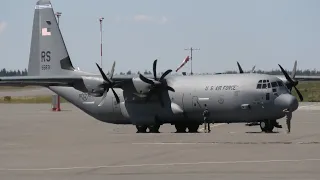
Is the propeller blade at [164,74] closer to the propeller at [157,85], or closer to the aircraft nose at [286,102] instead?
the propeller at [157,85]

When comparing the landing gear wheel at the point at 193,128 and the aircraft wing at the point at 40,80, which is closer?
the aircraft wing at the point at 40,80

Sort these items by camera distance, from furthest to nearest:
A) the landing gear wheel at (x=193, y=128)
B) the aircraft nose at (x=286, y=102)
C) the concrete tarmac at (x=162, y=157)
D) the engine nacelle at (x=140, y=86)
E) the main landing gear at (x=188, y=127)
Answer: the landing gear wheel at (x=193, y=128)
the main landing gear at (x=188, y=127)
the engine nacelle at (x=140, y=86)
the aircraft nose at (x=286, y=102)
the concrete tarmac at (x=162, y=157)

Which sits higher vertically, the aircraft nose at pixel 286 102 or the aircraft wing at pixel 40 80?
the aircraft wing at pixel 40 80

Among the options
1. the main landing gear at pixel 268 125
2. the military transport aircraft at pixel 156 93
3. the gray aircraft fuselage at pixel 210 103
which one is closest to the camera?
the gray aircraft fuselage at pixel 210 103

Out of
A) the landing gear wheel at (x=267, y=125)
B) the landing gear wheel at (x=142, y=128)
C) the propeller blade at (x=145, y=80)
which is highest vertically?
the propeller blade at (x=145, y=80)

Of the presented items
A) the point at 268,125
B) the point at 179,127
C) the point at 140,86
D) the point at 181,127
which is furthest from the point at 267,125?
the point at 140,86

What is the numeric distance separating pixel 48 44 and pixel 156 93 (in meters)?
9.65

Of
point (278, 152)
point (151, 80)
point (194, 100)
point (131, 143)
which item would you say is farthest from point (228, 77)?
point (278, 152)

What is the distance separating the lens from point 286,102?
3109 centimetres

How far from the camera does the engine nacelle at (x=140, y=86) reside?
3460 cm

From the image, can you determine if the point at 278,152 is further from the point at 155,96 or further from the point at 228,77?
the point at 155,96

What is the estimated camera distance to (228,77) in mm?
A: 33344

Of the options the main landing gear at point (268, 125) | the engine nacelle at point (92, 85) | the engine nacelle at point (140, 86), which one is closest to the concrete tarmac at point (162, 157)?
the main landing gear at point (268, 125)

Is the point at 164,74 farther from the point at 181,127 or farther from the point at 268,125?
the point at 268,125
